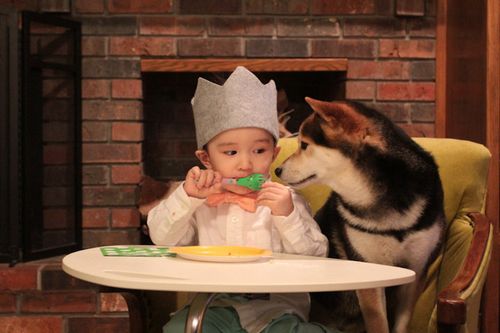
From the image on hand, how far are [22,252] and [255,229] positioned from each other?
1.26 meters

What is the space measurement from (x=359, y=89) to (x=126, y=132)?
871mm

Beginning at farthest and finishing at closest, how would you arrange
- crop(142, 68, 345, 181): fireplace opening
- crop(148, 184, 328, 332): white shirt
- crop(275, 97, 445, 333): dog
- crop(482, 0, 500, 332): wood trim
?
crop(142, 68, 345, 181): fireplace opening
crop(482, 0, 500, 332): wood trim
crop(275, 97, 445, 333): dog
crop(148, 184, 328, 332): white shirt

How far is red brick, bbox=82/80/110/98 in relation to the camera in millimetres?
2654

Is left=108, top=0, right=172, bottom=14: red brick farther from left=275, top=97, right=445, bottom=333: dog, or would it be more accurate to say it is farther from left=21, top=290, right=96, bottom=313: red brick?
left=275, top=97, right=445, bottom=333: dog

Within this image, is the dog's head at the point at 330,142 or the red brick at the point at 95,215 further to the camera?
the red brick at the point at 95,215

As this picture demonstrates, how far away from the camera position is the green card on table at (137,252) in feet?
4.51

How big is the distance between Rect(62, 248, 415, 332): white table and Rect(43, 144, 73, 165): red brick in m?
1.35

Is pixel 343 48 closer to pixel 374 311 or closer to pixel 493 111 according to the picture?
pixel 493 111

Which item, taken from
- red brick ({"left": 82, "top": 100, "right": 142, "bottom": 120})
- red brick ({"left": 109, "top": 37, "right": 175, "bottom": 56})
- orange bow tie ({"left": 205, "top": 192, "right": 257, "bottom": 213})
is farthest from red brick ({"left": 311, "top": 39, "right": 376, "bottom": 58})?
orange bow tie ({"left": 205, "top": 192, "right": 257, "bottom": 213})

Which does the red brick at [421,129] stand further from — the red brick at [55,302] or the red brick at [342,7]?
the red brick at [55,302]

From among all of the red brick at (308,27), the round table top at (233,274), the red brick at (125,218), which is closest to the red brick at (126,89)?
the red brick at (125,218)

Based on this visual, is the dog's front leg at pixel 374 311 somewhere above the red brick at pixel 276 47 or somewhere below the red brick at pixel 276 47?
below

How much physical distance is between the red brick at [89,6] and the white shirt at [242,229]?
129 centimetres

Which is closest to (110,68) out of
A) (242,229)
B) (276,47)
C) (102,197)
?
(102,197)
